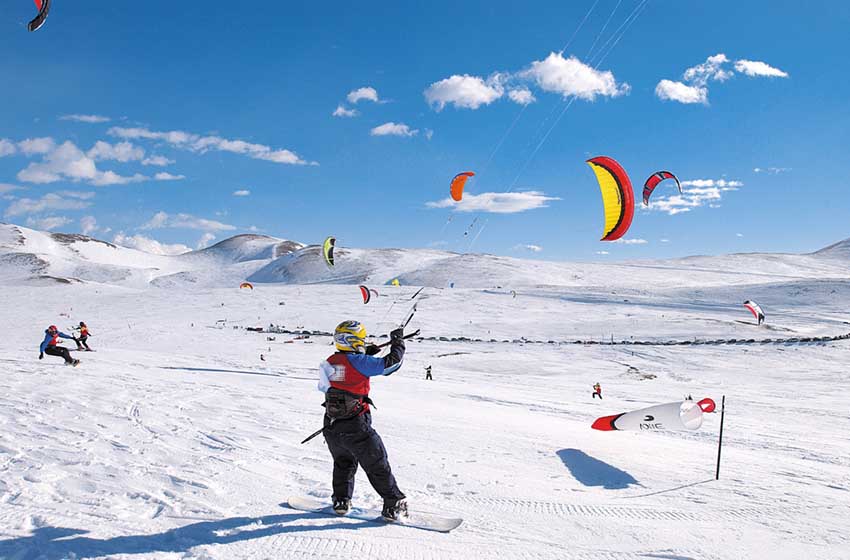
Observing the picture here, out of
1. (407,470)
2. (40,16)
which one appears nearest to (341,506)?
(407,470)

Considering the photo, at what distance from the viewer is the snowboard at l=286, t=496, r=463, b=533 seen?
15.2 feet

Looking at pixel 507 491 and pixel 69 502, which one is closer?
pixel 69 502

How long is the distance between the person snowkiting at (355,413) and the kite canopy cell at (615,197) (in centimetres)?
1244

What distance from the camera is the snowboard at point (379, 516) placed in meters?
4.62

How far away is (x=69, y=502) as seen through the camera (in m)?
4.77

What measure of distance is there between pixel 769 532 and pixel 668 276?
99.3 metres

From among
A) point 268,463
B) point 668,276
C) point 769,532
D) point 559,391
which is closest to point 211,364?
point 559,391

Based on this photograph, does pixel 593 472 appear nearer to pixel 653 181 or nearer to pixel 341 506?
pixel 341 506

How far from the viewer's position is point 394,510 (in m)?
4.72

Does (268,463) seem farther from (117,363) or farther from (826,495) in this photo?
(117,363)

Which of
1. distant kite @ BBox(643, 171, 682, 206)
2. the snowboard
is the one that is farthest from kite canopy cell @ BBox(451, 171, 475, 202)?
the snowboard

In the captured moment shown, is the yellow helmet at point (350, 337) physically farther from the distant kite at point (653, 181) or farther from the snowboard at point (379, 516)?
the distant kite at point (653, 181)

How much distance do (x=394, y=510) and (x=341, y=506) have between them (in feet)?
1.75

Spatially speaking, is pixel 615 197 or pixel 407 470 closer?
pixel 407 470
